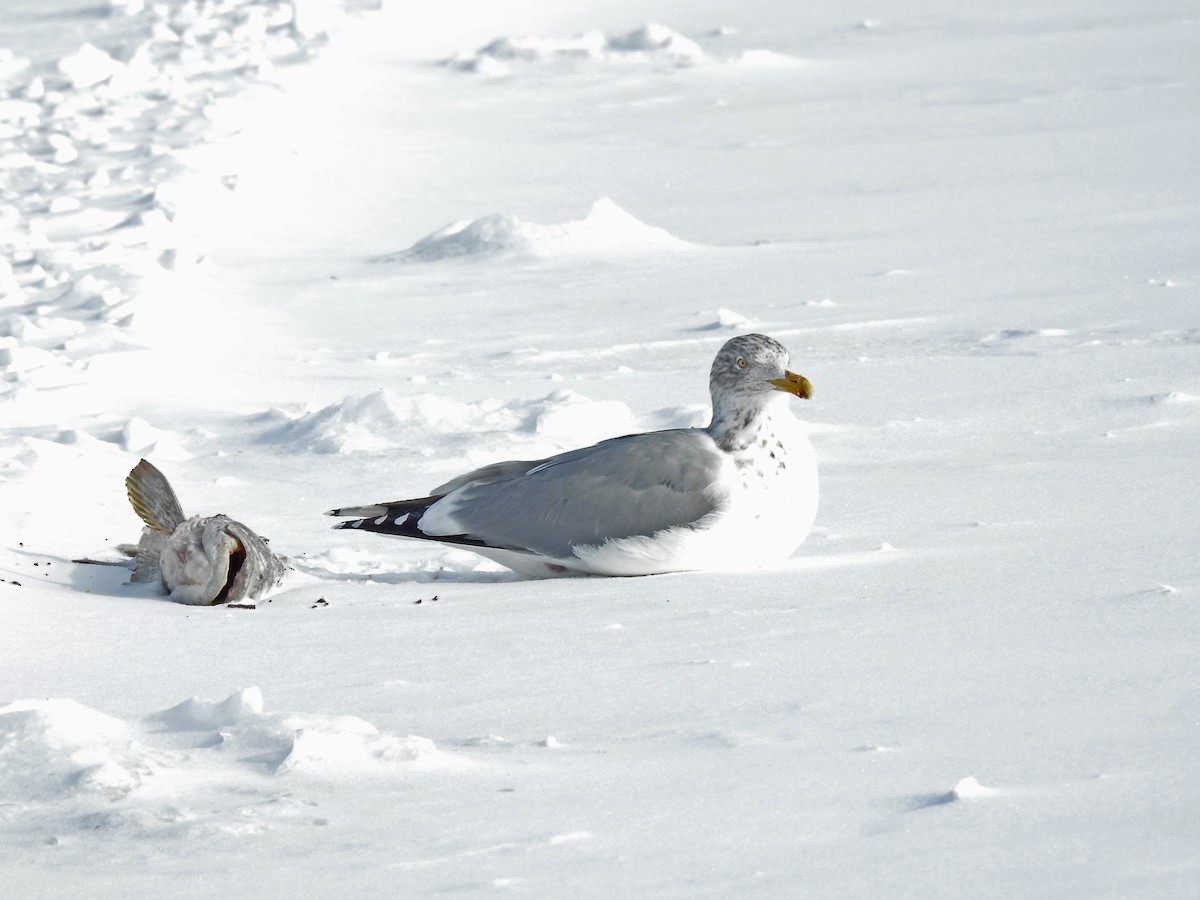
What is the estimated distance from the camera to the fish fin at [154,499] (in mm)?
4879

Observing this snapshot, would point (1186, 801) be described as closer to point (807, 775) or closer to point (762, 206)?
point (807, 775)

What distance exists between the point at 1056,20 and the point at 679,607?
12979mm

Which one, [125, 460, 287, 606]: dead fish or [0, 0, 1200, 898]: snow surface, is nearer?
[0, 0, 1200, 898]: snow surface

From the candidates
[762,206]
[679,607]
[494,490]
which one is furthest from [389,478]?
[762,206]

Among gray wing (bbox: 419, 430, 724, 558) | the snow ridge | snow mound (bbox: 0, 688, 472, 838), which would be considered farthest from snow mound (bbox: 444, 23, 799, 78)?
snow mound (bbox: 0, 688, 472, 838)

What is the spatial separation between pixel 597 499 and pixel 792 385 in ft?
1.92

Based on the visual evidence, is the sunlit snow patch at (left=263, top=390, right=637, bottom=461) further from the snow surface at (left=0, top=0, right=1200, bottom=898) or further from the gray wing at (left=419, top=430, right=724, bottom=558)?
the gray wing at (left=419, top=430, right=724, bottom=558)

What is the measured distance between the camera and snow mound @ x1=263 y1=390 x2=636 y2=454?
6301 millimetres

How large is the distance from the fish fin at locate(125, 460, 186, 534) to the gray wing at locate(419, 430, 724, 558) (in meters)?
0.68

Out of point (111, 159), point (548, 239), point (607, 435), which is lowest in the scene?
point (607, 435)

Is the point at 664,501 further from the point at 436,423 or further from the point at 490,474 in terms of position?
the point at 436,423

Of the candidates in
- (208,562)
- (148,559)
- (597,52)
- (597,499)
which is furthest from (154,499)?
(597,52)

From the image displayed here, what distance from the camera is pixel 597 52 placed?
1631 centimetres

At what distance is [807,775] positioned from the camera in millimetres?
2859
